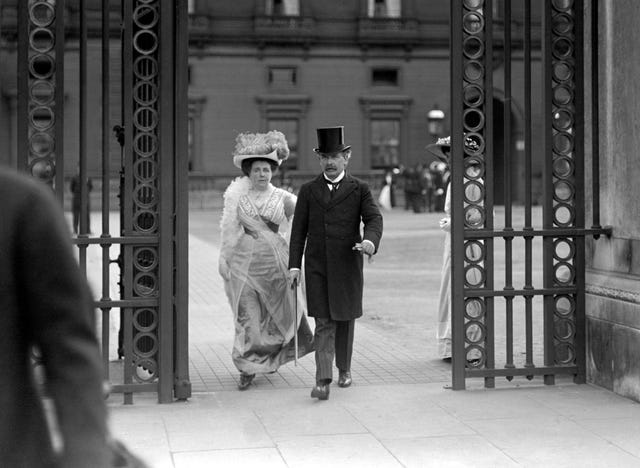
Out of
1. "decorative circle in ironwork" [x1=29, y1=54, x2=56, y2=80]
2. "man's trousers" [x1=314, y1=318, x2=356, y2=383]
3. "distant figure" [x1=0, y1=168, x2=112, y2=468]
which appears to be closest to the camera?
"distant figure" [x1=0, y1=168, x2=112, y2=468]

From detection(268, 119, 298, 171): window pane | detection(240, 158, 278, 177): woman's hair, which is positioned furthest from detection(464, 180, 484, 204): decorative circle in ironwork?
detection(268, 119, 298, 171): window pane

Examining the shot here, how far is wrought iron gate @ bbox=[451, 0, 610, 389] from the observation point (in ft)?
25.2

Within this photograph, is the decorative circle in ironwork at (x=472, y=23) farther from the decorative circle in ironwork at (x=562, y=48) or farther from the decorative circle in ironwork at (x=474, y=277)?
the decorative circle in ironwork at (x=474, y=277)

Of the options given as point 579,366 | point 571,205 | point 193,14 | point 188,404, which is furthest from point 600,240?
point 193,14

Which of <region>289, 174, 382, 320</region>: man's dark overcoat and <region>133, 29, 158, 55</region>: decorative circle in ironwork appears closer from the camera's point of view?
<region>133, 29, 158, 55</region>: decorative circle in ironwork

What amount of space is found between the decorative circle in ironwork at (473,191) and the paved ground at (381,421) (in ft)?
4.50

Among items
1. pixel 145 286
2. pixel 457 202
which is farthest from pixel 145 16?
pixel 457 202

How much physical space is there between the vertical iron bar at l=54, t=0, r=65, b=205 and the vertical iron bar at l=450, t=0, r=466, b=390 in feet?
8.79

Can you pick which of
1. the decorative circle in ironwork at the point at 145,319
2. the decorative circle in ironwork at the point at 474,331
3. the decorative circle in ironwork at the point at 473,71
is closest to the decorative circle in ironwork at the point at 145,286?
the decorative circle in ironwork at the point at 145,319

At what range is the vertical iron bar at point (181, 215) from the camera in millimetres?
7355

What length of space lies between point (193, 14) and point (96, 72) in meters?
6.06

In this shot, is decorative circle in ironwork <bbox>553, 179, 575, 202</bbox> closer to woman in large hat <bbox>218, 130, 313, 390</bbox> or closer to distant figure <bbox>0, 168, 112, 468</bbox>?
woman in large hat <bbox>218, 130, 313, 390</bbox>

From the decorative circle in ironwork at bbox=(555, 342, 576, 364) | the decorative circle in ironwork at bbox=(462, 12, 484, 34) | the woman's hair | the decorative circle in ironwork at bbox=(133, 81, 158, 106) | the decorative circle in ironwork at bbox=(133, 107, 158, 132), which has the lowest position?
the decorative circle in ironwork at bbox=(555, 342, 576, 364)

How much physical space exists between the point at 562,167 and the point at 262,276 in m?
2.41
